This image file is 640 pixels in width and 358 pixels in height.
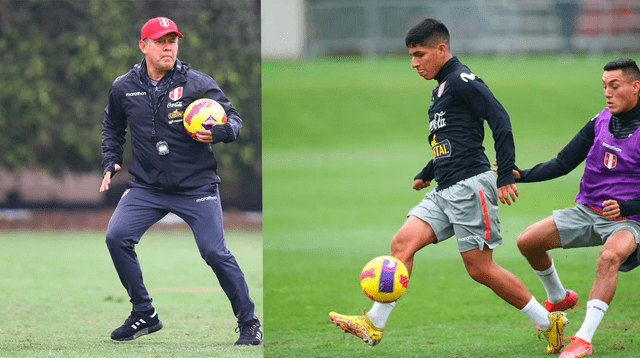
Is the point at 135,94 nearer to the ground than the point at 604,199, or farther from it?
farther from it

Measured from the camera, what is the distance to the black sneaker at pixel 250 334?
647 centimetres

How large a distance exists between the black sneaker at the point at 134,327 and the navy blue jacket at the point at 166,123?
37.5 inches

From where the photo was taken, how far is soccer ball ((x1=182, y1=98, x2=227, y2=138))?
6266mm

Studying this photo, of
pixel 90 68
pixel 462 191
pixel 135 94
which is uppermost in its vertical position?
pixel 135 94

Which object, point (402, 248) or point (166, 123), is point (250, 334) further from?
point (166, 123)

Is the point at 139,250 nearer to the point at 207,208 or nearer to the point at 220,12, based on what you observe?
the point at 220,12

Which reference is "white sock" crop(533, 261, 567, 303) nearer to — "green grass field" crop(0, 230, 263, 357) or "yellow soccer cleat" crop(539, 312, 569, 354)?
"yellow soccer cleat" crop(539, 312, 569, 354)

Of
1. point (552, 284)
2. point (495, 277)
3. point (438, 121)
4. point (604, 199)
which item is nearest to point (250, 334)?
point (495, 277)

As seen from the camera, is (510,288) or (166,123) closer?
(510,288)

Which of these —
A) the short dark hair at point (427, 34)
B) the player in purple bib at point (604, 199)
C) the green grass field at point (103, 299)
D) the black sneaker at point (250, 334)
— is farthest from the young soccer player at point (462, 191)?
the green grass field at point (103, 299)

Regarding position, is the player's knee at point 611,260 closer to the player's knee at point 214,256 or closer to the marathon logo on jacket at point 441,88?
the marathon logo on jacket at point 441,88

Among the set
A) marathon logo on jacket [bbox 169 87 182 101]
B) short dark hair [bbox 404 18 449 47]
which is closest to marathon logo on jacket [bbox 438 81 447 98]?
short dark hair [bbox 404 18 449 47]

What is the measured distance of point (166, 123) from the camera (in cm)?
645

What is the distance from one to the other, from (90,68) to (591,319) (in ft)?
39.7
